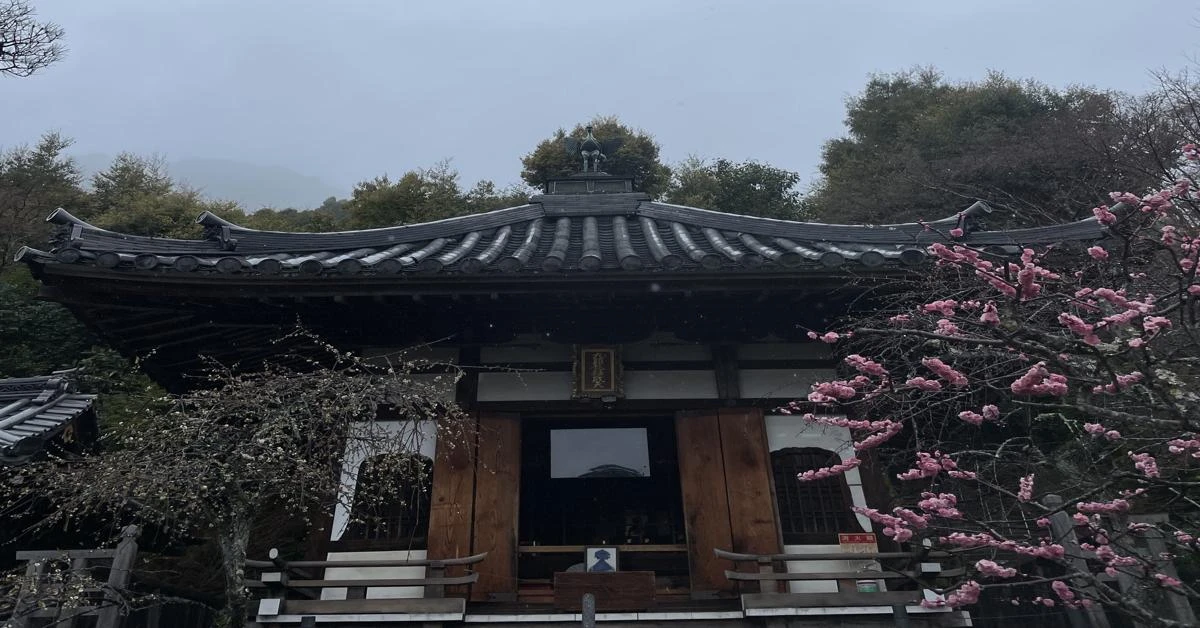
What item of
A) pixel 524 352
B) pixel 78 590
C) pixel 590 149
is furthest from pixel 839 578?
pixel 590 149

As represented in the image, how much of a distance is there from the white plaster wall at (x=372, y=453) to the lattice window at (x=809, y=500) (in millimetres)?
3049

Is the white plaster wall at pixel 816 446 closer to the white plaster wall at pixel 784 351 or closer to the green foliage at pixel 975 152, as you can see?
the white plaster wall at pixel 784 351

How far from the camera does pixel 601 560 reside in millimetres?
5887

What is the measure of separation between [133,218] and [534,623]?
78.9 ft

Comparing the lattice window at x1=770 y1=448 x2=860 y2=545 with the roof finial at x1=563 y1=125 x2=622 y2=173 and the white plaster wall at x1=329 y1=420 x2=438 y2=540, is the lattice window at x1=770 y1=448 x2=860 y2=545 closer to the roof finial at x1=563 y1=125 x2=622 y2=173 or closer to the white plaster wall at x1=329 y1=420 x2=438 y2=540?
the white plaster wall at x1=329 y1=420 x2=438 y2=540

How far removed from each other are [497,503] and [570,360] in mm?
1440

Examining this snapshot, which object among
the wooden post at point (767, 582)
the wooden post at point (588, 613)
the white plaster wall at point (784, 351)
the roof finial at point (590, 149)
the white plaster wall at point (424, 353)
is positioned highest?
the roof finial at point (590, 149)

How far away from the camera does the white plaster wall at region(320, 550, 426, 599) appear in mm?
5786

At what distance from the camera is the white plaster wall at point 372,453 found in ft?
19.4

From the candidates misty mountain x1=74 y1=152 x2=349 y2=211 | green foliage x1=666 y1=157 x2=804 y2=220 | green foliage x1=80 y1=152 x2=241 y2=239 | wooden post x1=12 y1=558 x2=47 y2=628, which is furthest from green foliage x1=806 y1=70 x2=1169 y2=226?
misty mountain x1=74 y1=152 x2=349 y2=211

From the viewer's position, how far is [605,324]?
648cm

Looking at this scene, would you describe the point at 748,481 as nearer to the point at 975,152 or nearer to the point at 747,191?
the point at 975,152

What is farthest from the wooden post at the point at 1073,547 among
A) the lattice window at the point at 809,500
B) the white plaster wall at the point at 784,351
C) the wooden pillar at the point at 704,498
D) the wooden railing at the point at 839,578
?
the wooden pillar at the point at 704,498

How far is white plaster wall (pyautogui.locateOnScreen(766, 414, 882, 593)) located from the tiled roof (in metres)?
6.56
